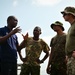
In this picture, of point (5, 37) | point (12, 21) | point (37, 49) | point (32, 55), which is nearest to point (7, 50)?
point (5, 37)

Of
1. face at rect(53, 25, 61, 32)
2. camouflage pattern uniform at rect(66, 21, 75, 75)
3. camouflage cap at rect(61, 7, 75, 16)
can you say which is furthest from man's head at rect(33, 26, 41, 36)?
camouflage pattern uniform at rect(66, 21, 75, 75)

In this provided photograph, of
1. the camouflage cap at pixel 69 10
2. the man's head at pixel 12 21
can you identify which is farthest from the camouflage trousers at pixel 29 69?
the camouflage cap at pixel 69 10

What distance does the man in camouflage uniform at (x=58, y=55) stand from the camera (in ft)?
24.0

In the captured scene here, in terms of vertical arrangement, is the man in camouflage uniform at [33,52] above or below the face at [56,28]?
below

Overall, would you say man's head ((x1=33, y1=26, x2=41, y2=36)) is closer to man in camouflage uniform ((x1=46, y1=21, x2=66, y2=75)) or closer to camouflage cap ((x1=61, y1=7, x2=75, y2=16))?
man in camouflage uniform ((x1=46, y1=21, x2=66, y2=75))

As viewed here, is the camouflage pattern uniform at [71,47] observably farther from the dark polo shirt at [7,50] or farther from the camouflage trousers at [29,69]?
the camouflage trousers at [29,69]

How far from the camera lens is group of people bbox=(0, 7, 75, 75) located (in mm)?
5570

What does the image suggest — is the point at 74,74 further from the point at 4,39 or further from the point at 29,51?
the point at 29,51

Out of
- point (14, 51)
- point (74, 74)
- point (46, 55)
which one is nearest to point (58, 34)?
point (46, 55)

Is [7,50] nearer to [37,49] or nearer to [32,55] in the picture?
[32,55]

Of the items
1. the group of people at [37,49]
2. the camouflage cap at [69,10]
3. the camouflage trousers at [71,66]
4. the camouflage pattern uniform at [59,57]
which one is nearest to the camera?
the camouflage trousers at [71,66]

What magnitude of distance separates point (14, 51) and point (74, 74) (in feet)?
6.28

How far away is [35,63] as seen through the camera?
7.74m

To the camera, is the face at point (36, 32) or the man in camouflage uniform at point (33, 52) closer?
the man in camouflage uniform at point (33, 52)
